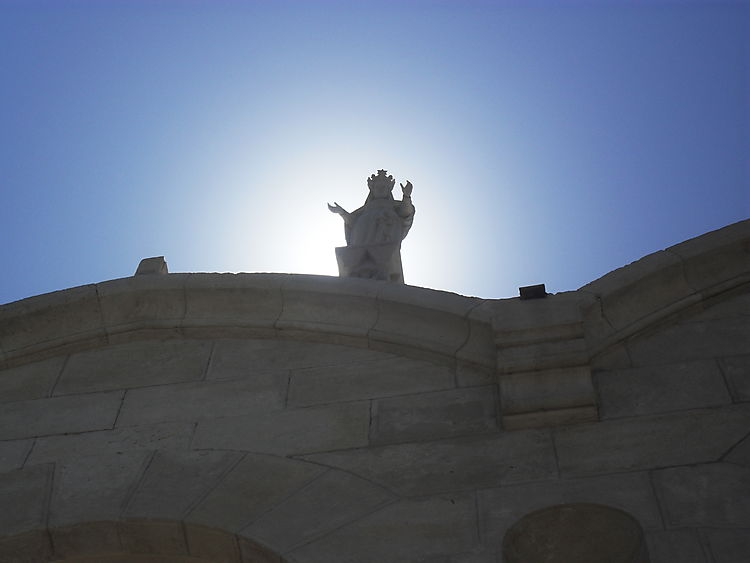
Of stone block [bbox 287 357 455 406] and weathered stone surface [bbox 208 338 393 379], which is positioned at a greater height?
weathered stone surface [bbox 208 338 393 379]

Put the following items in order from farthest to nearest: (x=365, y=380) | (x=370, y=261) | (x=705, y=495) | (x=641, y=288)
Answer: (x=370, y=261)
(x=641, y=288)
(x=365, y=380)
(x=705, y=495)

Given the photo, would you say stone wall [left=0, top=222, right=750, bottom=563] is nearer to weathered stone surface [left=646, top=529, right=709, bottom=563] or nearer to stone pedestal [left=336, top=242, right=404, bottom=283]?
weathered stone surface [left=646, top=529, right=709, bottom=563]

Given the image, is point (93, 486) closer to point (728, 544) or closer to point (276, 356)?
point (276, 356)

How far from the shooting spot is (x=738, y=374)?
7.72 meters

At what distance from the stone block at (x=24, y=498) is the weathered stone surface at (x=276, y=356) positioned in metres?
1.54

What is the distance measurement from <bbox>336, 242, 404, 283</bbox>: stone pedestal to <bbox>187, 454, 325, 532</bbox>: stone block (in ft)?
10.4

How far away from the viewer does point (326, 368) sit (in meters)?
8.66

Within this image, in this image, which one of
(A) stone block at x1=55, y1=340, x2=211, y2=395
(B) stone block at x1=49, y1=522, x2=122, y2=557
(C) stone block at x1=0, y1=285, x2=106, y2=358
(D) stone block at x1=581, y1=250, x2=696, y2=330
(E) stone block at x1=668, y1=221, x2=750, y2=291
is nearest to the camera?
(B) stone block at x1=49, y1=522, x2=122, y2=557

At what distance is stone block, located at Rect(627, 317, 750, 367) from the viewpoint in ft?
26.4

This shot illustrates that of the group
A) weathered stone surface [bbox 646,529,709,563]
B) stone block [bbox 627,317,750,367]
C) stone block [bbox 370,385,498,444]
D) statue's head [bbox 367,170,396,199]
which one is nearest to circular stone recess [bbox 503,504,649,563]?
weathered stone surface [bbox 646,529,709,563]

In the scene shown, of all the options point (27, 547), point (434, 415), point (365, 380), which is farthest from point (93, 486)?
point (434, 415)

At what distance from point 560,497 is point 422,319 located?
2.29 m

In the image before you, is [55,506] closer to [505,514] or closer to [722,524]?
[505,514]

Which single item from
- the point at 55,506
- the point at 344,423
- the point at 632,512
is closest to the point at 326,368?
the point at 344,423
